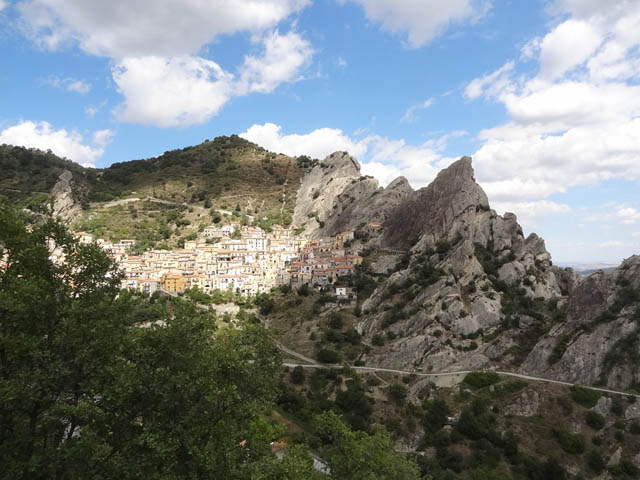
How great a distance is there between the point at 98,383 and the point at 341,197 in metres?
106

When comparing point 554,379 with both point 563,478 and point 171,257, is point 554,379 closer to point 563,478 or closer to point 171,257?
point 563,478

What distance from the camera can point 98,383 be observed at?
12742 mm

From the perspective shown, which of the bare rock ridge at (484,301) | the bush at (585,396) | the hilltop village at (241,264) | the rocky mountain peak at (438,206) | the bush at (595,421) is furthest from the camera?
the hilltop village at (241,264)

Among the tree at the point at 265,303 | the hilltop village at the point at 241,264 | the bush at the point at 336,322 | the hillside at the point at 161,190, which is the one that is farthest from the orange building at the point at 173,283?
the bush at the point at 336,322

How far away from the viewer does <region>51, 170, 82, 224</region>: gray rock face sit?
105 metres

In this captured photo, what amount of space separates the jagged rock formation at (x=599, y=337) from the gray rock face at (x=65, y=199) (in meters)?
110

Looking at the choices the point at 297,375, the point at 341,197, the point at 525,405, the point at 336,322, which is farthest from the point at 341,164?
the point at 525,405

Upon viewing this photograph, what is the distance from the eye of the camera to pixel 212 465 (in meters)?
12.1

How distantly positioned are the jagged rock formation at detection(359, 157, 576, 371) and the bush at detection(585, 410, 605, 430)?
39.1 ft

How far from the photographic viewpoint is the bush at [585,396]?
1741 inches

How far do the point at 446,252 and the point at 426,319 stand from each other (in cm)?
1736

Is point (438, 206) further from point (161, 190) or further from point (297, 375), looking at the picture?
point (161, 190)

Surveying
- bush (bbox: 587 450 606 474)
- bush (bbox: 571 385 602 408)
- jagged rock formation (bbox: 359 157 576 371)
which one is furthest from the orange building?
bush (bbox: 587 450 606 474)

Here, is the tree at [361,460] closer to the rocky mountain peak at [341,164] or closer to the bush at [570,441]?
the bush at [570,441]
